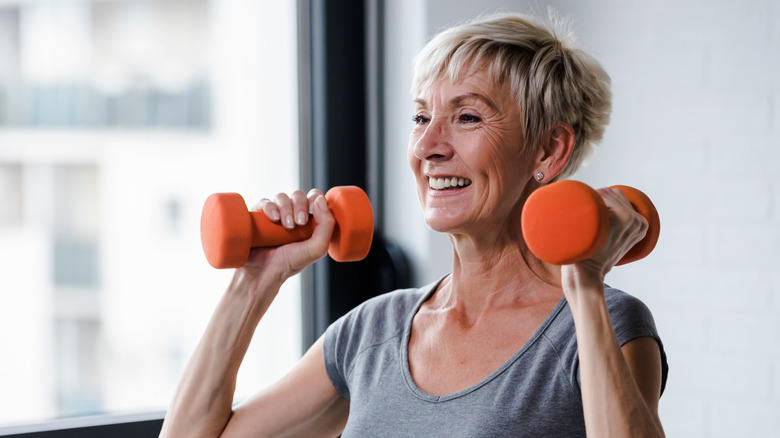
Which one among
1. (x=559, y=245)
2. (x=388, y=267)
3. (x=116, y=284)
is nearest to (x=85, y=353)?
(x=116, y=284)

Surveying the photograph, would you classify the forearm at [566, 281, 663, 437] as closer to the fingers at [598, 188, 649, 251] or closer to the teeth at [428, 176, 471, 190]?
the fingers at [598, 188, 649, 251]

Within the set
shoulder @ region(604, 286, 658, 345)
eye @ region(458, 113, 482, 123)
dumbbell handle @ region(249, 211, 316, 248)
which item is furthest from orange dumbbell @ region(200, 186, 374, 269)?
shoulder @ region(604, 286, 658, 345)

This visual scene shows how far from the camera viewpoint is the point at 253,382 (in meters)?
2.24

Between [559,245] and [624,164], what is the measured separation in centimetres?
103

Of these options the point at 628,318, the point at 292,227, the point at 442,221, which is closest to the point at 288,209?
the point at 292,227

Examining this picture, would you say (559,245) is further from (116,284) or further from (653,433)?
(116,284)

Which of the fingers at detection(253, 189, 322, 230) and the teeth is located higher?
the teeth

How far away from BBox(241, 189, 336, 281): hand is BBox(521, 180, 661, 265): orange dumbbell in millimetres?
429

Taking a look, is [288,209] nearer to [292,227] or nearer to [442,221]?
[292,227]

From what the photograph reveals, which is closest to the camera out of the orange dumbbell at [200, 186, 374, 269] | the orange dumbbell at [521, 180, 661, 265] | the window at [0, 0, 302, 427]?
the orange dumbbell at [521, 180, 661, 265]

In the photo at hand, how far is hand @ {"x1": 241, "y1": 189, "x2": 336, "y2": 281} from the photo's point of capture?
4.47 ft

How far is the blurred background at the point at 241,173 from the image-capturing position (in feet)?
5.76

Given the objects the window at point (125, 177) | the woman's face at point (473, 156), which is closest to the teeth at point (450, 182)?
the woman's face at point (473, 156)

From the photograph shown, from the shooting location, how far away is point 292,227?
1.37 metres
